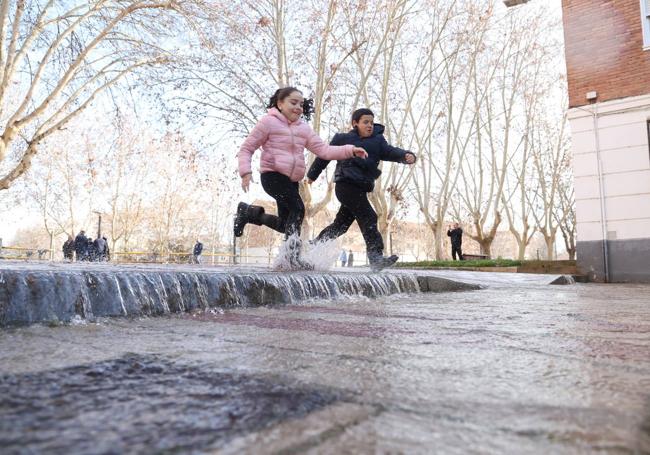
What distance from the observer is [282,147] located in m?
4.77

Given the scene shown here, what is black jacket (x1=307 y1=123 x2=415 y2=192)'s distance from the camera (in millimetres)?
5434

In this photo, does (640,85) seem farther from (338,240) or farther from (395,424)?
(395,424)

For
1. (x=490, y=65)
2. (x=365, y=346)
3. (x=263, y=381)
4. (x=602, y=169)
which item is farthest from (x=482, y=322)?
(x=490, y=65)

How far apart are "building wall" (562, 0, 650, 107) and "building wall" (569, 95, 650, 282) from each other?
11.1 inches

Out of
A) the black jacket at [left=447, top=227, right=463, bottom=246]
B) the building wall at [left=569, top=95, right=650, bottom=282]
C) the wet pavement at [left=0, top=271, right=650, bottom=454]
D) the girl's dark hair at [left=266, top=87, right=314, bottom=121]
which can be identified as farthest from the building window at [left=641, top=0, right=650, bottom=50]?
the black jacket at [left=447, top=227, right=463, bottom=246]

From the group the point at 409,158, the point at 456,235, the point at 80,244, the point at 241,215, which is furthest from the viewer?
the point at 80,244

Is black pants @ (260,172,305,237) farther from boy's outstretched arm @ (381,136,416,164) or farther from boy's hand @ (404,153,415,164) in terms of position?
boy's hand @ (404,153,415,164)

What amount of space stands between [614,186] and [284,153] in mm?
8757

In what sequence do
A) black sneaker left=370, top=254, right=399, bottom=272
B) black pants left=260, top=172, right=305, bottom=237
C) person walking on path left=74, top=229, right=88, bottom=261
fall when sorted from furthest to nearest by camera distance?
person walking on path left=74, top=229, right=88, bottom=261
black sneaker left=370, top=254, right=399, bottom=272
black pants left=260, top=172, right=305, bottom=237

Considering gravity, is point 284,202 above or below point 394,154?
below

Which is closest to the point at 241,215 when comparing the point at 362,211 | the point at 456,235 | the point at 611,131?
the point at 362,211

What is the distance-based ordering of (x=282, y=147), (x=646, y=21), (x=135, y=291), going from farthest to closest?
(x=646, y=21) < (x=282, y=147) < (x=135, y=291)

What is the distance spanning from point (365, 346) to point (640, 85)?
36.9ft

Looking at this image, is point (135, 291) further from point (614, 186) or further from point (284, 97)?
point (614, 186)
